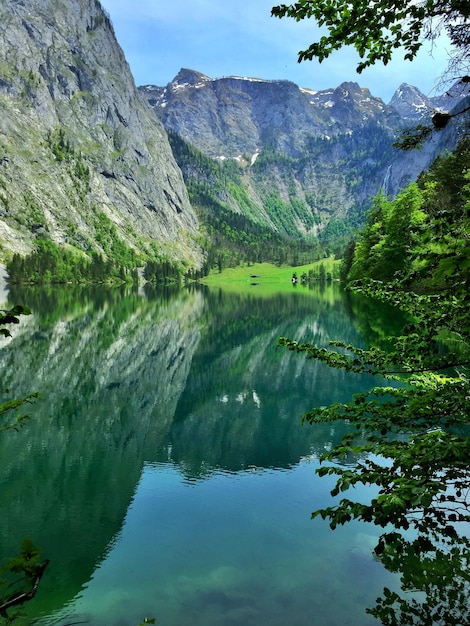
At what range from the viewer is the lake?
515 inches

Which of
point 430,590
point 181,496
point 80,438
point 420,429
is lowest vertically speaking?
point 80,438

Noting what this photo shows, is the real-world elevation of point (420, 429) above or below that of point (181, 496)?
above

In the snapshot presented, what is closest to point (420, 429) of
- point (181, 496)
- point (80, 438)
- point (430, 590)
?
point (430, 590)

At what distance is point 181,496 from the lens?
20.7m

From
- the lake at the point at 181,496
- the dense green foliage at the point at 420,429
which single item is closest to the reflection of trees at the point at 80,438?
the lake at the point at 181,496

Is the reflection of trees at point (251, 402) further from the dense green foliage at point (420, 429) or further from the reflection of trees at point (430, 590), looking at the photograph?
the dense green foliage at point (420, 429)

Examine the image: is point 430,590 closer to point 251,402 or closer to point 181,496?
point 181,496

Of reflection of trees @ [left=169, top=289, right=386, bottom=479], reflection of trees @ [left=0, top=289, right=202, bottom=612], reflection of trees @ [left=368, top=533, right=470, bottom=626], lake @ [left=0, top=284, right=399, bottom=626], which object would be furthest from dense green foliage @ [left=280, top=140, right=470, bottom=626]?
reflection of trees @ [left=169, top=289, right=386, bottom=479]

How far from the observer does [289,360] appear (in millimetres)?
54156

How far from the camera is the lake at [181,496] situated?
515 inches

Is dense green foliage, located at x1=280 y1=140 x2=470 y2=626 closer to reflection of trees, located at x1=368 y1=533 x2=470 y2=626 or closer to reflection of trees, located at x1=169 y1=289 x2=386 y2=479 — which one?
reflection of trees, located at x1=368 y1=533 x2=470 y2=626

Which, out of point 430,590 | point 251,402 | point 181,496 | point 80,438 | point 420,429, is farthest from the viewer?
point 251,402

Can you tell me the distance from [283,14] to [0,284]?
198595 millimetres

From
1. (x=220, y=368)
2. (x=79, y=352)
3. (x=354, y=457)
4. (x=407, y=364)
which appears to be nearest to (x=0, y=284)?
(x=79, y=352)
